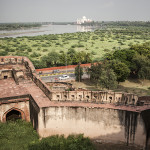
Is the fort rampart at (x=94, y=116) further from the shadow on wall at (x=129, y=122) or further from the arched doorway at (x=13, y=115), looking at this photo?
the arched doorway at (x=13, y=115)

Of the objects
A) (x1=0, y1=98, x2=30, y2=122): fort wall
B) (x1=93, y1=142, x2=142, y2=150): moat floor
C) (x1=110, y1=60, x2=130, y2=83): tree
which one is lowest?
(x1=93, y1=142, x2=142, y2=150): moat floor

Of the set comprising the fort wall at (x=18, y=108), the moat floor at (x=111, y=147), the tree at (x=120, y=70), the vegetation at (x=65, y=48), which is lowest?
the moat floor at (x=111, y=147)

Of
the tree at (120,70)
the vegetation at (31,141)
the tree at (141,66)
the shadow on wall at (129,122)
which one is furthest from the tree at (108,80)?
the vegetation at (31,141)

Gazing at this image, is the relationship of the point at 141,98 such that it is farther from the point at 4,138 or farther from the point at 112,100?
the point at 4,138

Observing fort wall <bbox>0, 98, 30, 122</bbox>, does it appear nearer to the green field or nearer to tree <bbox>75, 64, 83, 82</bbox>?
tree <bbox>75, 64, 83, 82</bbox>

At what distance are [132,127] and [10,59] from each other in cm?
2023

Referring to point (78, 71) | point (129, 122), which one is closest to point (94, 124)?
point (129, 122)

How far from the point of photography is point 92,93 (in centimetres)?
1636

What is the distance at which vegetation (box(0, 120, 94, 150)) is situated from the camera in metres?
14.6

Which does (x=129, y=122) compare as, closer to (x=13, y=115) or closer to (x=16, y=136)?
(x=16, y=136)

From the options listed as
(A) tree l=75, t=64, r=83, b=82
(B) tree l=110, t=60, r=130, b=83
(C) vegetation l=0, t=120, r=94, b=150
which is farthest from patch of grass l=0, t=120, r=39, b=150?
(B) tree l=110, t=60, r=130, b=83

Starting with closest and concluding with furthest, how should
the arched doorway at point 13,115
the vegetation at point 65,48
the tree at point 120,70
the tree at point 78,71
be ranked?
the arched doorway at point 13,115
the tree at point 120,70
the tree at point 78,71
the vegetation at point 65,48

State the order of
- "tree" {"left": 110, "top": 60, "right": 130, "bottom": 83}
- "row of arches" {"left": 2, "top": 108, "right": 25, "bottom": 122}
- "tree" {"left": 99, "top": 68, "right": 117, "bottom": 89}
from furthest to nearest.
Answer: "tree" {"left": 110, "top": 60, "right": 130, "bottom": 83} → "tree" {"left": 99, "top": 68, "right": 117, "bottom": 89} → "row of arches" {"left": 2, "top": 108, "right": 25, "bottom": 122}

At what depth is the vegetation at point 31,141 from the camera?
14578mm
